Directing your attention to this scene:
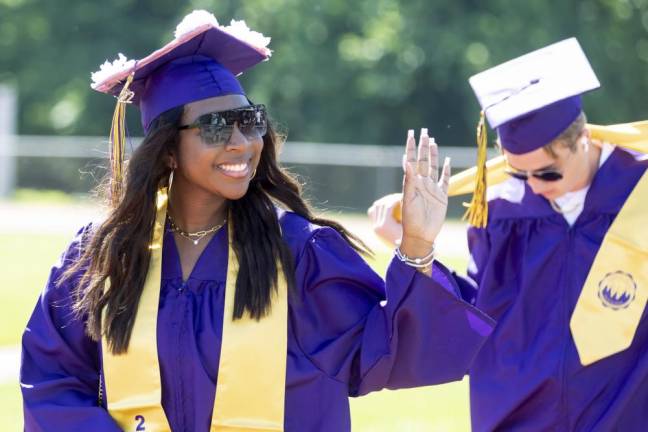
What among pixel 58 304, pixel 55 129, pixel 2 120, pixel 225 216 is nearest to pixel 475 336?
pixel 225 216

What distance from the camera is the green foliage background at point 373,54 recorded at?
79.2ft

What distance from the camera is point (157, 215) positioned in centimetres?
376

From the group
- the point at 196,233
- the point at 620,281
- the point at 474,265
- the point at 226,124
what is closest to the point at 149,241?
the point at 196,233

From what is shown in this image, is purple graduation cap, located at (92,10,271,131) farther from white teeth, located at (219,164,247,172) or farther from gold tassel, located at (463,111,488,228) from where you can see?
gold tassel, located at (463,111,488,228)

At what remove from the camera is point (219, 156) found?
3588 millimetres

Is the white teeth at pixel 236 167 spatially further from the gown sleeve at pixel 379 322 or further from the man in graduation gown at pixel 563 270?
the man in graduation gown at pixel 563 270

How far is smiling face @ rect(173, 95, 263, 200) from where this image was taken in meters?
3.57

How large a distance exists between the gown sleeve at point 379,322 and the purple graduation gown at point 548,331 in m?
0.83

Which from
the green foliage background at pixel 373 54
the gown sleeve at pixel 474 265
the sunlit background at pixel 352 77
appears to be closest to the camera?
the gown sleeve at pixel 474 265

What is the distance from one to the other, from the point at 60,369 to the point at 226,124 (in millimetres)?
893

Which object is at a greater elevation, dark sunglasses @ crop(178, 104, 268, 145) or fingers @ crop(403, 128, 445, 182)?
dark sunglasses @ crop(178, 104, 268, 145)

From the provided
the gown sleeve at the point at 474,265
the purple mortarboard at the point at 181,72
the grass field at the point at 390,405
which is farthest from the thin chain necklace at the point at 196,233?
the grass field at the point at 390,405

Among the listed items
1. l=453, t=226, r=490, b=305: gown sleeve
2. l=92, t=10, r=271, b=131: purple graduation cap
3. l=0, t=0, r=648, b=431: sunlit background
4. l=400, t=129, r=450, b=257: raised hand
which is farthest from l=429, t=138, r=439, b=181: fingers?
l=0, t=0, r=648, b=431: sunlit background

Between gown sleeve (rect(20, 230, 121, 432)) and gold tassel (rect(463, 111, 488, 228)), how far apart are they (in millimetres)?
1546
